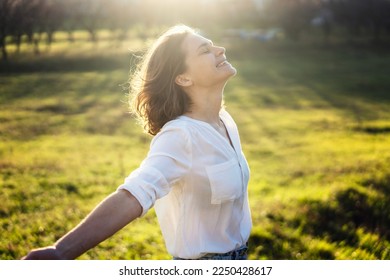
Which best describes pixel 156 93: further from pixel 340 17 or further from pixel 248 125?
pixel 340 17

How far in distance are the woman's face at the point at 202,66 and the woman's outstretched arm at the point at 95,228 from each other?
76 centimetres

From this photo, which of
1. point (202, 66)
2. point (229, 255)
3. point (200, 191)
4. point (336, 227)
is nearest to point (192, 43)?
point (202, 66)

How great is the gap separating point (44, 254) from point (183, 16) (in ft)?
39.4

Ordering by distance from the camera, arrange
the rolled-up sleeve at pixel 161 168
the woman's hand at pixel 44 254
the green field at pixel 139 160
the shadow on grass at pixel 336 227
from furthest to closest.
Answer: the green field at pixel 139 160 → the shadow on grass at pixel 336 227 → the rolled-up sleeve at pixel 161 168 → the woman's hand at pixel 44 254

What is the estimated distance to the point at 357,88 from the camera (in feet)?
62.6

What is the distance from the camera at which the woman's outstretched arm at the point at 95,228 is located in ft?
5.03

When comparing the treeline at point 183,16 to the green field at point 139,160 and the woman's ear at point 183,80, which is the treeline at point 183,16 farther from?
the woman's ear at point 183,80

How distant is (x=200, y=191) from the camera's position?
2117 mm

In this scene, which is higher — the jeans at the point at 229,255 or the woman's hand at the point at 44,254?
the woman's hand at the point at 44,254

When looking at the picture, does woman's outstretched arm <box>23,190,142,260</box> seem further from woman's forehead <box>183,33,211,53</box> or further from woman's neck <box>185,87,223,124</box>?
woman's forehead <box>183,33,211,53</box>

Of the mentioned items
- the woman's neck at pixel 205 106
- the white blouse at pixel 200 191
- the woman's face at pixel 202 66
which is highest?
the woman's face at pixel 202 66

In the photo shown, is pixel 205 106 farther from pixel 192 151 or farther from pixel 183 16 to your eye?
pixel 183 16

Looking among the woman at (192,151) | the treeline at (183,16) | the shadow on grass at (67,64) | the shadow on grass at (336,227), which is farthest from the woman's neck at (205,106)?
the shadow on grass at (336,227)
